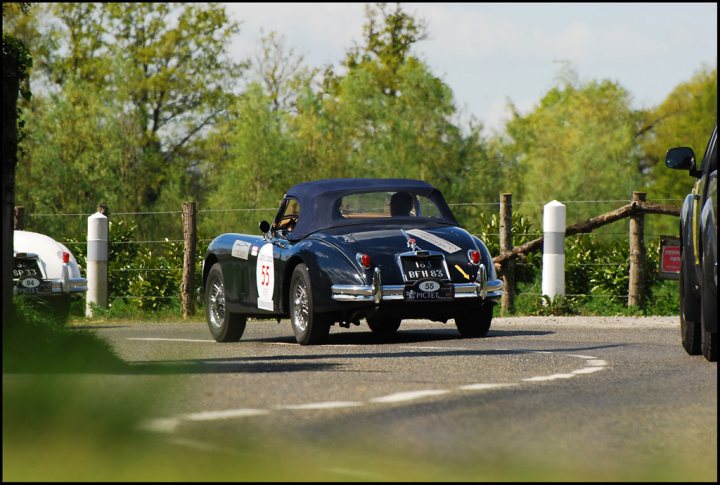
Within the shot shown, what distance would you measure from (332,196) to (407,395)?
6285 mm

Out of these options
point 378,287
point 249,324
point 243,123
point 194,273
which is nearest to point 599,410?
point 378,287

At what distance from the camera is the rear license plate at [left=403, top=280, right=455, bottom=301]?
45.1 feet

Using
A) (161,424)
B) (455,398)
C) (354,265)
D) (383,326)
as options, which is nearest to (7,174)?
(354,265)

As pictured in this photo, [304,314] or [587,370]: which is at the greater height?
[304,314]

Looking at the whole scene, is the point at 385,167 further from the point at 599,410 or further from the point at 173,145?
the point at 599,410

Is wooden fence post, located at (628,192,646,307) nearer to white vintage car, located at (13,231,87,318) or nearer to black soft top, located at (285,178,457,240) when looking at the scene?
black soft top, located at (285,178,457,240)

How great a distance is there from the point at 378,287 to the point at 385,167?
45915 millimetres

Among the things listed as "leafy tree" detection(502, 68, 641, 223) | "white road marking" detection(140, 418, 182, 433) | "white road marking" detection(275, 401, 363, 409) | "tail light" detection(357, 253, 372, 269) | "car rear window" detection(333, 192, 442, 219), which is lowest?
"white road marking" detection(275, 401, 363, 409)

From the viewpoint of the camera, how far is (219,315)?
15.8 metres

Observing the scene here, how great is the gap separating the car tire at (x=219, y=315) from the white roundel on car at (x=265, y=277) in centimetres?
75

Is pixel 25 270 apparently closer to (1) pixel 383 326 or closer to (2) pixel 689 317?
(1) pixel 383 326

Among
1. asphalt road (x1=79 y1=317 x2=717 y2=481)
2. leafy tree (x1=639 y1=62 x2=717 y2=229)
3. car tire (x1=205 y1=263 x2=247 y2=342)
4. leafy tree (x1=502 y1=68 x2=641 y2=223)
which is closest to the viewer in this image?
asphalt road (x1=79 y1=317 x2=717 y2=481)

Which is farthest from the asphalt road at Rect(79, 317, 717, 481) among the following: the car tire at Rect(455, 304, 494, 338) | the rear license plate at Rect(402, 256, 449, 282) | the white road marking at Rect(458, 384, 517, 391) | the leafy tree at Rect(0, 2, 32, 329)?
the leafy tree at Rect(0, 2, 32, 329)

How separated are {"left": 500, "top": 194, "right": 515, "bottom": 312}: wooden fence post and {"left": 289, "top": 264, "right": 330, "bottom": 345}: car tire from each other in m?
6.98
